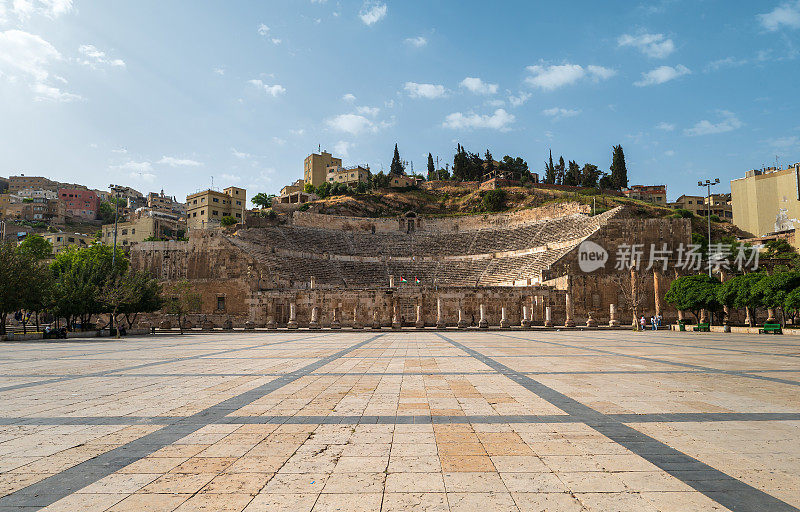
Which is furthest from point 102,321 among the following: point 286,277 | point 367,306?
A: point 367,306

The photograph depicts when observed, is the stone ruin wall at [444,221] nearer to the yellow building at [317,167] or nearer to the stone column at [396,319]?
the stone column at [396,319]

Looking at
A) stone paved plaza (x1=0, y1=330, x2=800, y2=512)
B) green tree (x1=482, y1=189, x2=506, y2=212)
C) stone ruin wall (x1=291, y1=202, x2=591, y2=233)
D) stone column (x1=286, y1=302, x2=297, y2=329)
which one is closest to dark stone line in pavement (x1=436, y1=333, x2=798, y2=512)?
stone paved plaza (x1=0, y1=330, x2=800, y2=512)

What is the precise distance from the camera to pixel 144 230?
75.1 metres

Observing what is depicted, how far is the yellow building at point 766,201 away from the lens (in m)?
65.6

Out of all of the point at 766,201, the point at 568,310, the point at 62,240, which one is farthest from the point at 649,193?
the point at 62,240

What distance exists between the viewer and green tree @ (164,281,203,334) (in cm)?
3725

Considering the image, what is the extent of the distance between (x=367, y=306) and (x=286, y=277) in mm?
11385

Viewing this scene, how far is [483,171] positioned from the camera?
334 ft

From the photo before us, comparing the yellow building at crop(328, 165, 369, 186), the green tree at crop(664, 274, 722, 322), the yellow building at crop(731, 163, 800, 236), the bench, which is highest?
the yellow building at crop(328, 165, 369, 186)

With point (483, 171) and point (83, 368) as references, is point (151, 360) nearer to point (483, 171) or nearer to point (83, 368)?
point (83, 368)

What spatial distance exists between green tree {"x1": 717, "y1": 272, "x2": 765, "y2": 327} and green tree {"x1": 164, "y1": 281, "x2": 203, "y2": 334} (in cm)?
4125

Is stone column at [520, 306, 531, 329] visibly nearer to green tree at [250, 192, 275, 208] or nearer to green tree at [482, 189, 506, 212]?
green tree at [482, 189, 506, 212]

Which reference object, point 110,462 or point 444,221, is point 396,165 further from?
point 110,462

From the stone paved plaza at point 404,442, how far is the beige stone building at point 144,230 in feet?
241
